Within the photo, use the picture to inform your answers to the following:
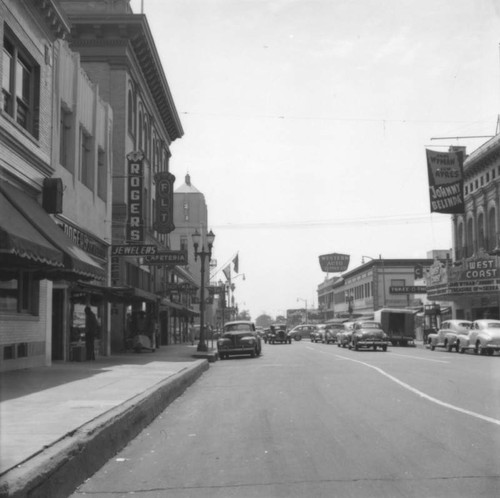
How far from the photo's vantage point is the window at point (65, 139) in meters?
20.5

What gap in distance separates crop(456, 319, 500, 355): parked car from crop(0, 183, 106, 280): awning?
20407 millimetres

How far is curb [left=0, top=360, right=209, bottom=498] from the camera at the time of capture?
5078 millimetres

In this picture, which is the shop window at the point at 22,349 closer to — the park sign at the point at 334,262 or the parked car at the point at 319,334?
the parked car at the point at 319,334

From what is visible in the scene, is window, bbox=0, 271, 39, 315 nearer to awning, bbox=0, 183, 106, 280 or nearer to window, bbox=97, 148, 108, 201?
awning, bbox=0, 183, 106, 280

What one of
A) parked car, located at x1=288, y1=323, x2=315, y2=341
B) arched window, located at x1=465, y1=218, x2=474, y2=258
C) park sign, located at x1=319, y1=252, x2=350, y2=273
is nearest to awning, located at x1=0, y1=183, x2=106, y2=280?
arched window, located at x1=465, y1=218, x2=474, y2=258

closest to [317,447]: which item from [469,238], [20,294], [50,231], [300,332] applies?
[50,231]

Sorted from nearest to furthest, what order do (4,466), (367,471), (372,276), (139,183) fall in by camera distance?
(4,466), (367,471), (139,183), (372,276)

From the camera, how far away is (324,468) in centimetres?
657

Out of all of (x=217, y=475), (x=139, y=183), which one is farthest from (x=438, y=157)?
(x=217, y=475)

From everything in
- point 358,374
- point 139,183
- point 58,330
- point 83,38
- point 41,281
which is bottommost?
point 358,374

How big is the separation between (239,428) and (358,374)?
9.50 m

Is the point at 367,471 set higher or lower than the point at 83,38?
lower

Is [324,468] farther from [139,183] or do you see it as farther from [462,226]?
[462,226]

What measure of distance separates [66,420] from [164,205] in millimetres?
25438
